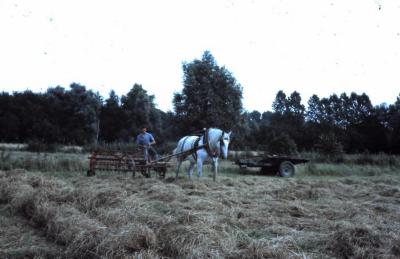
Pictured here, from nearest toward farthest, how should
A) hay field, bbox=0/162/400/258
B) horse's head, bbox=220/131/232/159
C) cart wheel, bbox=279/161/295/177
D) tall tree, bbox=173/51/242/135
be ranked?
hay field, bbox=0/162/400/258, horse's head, bbox=220/131/232/159, cart wheel, bbox=279/161/295/177, tall tree, bbox=173/51/242/135

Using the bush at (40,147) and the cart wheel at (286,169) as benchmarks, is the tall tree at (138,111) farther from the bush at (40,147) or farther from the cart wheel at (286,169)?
the cart wheel at (286,169)

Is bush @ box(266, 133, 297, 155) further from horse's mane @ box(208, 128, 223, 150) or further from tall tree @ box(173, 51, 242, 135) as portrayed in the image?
horse's mane @ box(208, 128, 223, 150)

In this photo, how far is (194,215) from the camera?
13.7 feet

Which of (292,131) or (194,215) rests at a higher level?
(292,131)

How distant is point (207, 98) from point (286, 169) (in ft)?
41.0

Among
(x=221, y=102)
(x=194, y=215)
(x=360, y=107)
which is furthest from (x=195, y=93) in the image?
(x=360, y=107)

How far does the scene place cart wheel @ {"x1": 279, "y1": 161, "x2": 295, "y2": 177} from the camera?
16.9 meters

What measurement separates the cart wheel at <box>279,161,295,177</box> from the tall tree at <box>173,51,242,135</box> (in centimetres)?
1121

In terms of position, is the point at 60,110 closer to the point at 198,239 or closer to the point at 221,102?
the point at 221,102

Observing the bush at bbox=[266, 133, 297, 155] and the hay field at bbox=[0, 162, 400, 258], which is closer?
the hay field at bbox=[0, 162, 400, 258]

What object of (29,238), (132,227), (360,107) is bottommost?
A: (29,238)

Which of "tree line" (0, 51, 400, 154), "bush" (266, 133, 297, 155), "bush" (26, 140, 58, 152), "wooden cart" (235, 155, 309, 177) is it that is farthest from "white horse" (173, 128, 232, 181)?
"tree line" (0, 51, 400, 154)

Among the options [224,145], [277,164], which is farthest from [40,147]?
[224,145]

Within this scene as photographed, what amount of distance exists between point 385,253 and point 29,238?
3.84 meters
